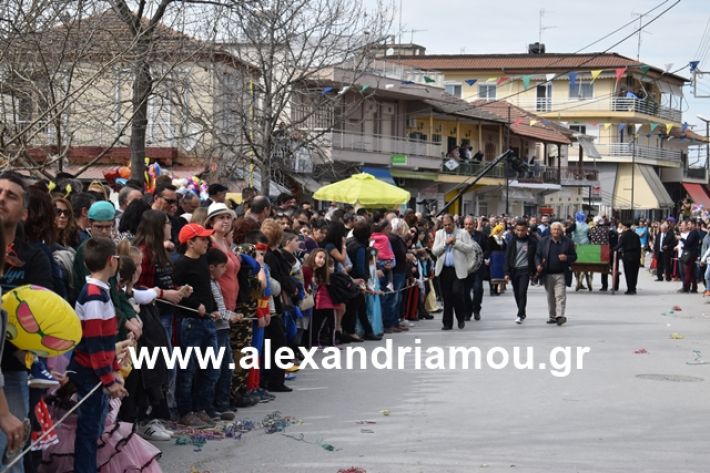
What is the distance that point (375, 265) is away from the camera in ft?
58.6

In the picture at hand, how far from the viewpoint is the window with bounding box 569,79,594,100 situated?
268ft

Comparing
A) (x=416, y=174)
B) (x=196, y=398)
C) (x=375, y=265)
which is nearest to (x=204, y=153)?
(x=375, y=265)

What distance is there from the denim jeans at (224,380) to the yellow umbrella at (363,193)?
555 inches

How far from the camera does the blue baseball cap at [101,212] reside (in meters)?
9.03

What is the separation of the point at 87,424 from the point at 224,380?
3.25m

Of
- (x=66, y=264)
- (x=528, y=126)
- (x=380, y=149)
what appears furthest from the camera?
(x=528, y=126)

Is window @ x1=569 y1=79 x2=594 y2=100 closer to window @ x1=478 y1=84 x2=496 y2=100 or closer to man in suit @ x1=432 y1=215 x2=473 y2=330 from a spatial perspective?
window @ x1=478 y1=84 x2=496 y2=100

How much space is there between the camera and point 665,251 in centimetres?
3559

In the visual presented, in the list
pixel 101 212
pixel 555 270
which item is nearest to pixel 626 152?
pixel 555 270

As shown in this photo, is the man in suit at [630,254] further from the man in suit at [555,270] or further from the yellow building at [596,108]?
the yellow building at [596,108]

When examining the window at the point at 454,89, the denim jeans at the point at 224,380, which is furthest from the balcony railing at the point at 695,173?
the denim jeans at the point at 224,380

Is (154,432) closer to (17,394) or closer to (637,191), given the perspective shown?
(17,394)

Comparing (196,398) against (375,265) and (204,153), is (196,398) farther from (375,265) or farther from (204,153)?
(204,153)

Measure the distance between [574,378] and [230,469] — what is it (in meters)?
5.80
